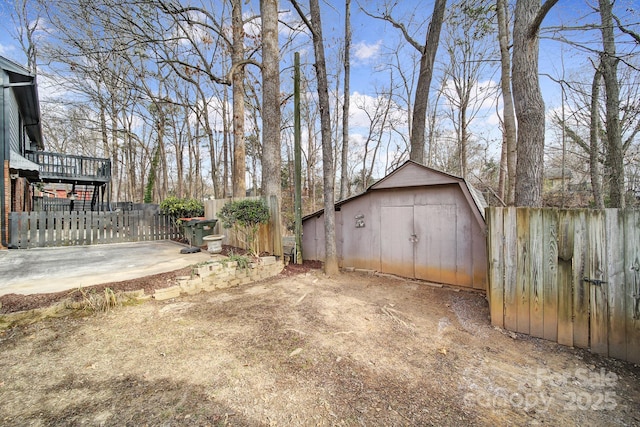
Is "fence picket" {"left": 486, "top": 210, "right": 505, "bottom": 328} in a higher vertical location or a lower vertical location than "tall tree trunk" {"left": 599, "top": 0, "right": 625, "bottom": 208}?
lower

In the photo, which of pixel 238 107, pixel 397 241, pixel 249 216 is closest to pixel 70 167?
pixel 238 107

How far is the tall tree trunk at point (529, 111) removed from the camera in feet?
14.3

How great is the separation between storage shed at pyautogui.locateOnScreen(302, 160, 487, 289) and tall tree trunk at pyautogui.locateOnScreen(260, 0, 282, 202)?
159cm

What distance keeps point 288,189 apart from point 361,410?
21253 millimetres

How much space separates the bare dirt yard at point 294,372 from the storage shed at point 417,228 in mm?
1281

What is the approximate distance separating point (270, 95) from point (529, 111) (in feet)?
17.4

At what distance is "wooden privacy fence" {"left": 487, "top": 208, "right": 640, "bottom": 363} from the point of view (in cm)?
267

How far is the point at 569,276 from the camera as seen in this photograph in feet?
9.66

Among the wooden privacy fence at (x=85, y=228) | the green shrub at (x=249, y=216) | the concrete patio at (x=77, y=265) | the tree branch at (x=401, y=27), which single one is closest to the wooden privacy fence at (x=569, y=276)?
the green shrub at (x=249, y=216)

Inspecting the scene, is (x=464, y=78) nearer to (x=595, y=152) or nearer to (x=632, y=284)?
(x=595, y=152)

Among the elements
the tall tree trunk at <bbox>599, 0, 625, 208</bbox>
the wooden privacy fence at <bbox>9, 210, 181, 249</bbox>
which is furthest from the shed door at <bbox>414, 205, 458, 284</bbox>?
the wooden privacy fence at <bbox>9, 210, 181, 249</bbox>

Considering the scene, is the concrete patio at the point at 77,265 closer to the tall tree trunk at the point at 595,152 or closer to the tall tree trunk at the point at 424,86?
the tall tree trunk at the point at 424,86

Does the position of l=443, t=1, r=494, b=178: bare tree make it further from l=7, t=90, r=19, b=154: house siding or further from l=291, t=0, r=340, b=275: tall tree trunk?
l=7, t=90, r=19, b=154: house siding

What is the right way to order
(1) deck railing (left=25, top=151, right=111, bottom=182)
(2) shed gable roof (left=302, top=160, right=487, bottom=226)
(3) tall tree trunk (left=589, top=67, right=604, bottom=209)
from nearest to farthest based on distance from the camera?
(2) shed gable roof (left=302, top=160, right=487, bottom=226) < (3) tall tree trunk (left=589, top=67, right=604, bottom=209) < (1) deck railing (left=25, top=151, right=111, bottom=182)
